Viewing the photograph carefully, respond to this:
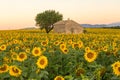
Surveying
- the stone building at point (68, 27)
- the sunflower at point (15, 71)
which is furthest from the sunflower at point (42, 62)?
the stone building at point (68, 27)

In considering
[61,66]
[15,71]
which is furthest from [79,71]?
[15,71]

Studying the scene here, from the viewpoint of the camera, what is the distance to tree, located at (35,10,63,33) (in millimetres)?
78994

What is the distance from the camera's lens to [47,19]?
79.0 m

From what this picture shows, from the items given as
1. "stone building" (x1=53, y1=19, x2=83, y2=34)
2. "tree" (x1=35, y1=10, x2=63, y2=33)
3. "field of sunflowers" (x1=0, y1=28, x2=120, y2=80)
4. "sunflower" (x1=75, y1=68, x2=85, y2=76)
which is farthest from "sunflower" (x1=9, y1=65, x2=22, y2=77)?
"tree" (x1=35, y1=10, x2=63, y2=33)

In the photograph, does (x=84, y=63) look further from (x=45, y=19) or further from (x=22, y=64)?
(x=45, y=19)

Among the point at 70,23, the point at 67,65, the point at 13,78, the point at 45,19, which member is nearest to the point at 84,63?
the point at 67,65

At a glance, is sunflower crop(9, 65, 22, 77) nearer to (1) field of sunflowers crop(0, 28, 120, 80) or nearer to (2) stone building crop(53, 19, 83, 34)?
(1) field of sunflowers crop(0, 28, 120, 80)

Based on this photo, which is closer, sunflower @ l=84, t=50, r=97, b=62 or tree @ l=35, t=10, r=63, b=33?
sunflower @ l=84, t=50, r=97, b=62

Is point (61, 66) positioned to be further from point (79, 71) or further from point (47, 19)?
point (47, 19)

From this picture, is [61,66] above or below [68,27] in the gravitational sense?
above

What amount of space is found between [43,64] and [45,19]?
74999mm

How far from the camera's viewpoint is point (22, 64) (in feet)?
15.9

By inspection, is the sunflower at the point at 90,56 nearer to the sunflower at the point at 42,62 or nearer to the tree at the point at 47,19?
the sunflower at the point at 42,62

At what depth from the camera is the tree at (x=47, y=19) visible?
78994 mm
